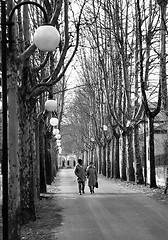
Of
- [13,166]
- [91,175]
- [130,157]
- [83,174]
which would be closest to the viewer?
[13,166]

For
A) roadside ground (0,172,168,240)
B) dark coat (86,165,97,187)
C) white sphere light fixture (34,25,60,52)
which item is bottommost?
roadside ground (0,172,168,240)

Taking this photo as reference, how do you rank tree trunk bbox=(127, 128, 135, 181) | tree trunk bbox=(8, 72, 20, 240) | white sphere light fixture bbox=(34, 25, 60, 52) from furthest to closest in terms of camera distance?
1. tree trunk bbox=(127, 128, 135, 181)
2. tree trunk bbox=(8, 72, 20, 240)
3. white sphere light fixture bbox=(34, 25, 60, 52)

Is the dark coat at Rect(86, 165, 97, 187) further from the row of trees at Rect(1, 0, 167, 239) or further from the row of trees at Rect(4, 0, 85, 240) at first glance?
the row of trees at Rect(4, 0, 85, 240)

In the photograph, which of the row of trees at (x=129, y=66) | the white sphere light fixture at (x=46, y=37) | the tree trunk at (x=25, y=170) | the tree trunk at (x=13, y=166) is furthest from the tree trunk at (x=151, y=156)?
the white sphere light fixture at (x=46, y=37)

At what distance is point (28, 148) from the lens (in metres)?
11.6

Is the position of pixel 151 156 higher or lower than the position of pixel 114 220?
higher

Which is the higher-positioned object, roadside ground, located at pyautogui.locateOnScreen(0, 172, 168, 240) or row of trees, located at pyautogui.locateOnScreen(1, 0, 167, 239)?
row of trees, located at pyautogui.locateOnScreen(1, 0, 167, 239)

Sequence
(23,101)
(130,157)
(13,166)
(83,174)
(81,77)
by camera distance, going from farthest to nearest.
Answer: (81,77)
(130,157)
(83,174)
(23,101)
(13,166)


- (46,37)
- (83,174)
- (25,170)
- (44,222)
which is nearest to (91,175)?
(83,174)

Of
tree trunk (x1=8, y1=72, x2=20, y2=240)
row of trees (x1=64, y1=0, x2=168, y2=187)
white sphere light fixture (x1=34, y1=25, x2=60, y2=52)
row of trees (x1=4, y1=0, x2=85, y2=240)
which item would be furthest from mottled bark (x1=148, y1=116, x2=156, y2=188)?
white sphere light fixture (x1=34, y1=25, x2=60, y2=52)

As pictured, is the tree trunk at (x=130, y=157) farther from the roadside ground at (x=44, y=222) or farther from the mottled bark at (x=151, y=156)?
the roadside ground at (x=44, y=222)

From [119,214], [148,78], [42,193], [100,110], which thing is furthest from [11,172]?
[100,110]

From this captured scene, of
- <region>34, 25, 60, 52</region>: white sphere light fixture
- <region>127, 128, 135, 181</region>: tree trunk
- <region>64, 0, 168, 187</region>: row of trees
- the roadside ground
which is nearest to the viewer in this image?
<region>34, 25, 60, 52</region>: white sphere light fixture

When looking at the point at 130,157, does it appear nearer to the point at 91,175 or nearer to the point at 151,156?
the point at 151,156
